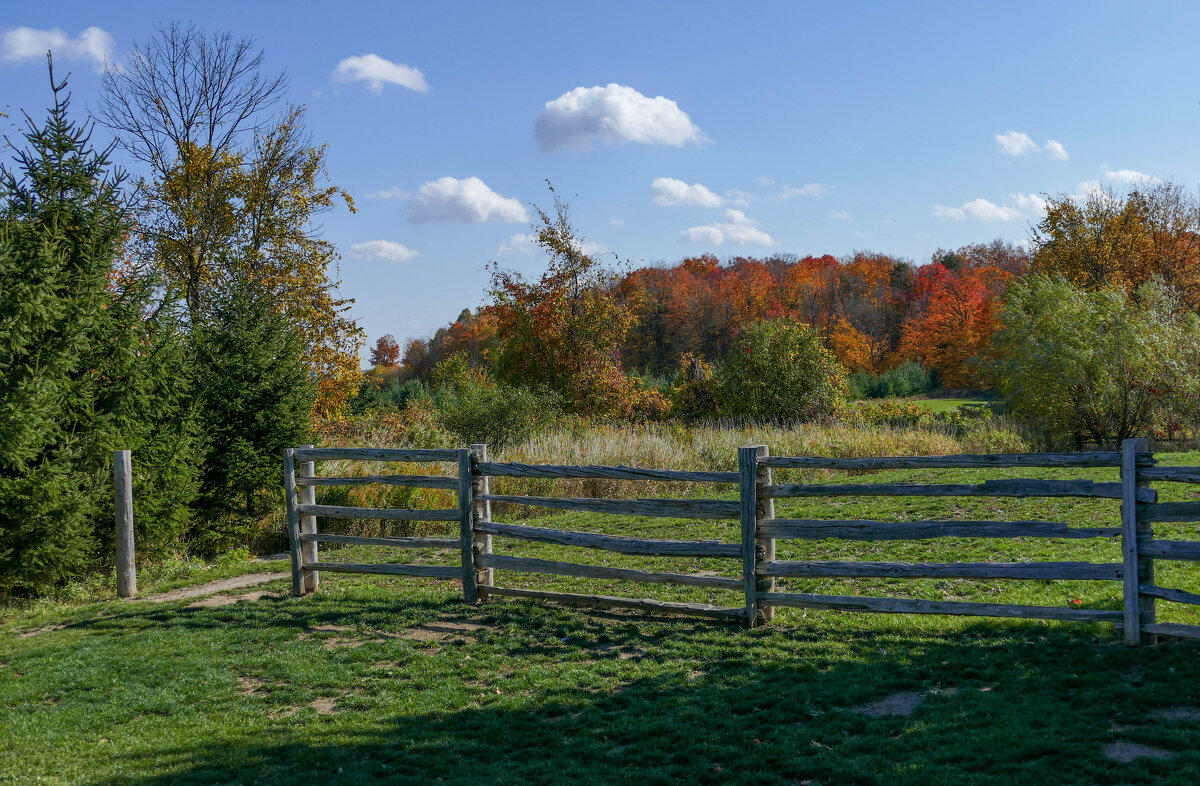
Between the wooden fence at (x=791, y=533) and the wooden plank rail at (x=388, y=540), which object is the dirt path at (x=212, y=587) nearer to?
the wooden fence at (x=791, y=533)

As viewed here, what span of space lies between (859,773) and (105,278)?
11.0 metres

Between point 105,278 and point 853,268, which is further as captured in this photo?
point 853,268

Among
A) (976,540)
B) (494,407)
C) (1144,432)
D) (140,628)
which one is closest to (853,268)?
(1144,432)

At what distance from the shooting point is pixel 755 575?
7203 mm

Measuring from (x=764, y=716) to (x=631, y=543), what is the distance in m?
2.86

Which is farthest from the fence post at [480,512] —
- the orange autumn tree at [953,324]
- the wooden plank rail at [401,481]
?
the orange autumn tree at [953,324]

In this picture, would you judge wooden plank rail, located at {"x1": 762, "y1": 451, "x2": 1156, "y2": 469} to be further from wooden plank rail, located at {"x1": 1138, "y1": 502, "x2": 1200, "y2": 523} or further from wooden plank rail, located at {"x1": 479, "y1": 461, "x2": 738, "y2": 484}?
wooden plank rail, located at {"x1": 479, "y1": 461, "x2": 738, "y2": 484}

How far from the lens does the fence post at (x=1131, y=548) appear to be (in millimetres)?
5898

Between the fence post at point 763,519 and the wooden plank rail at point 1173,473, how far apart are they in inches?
111

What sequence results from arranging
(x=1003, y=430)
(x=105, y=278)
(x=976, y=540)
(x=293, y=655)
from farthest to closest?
(x=1003, y=430) < (x=105, y=278) < (x=976, y=540) < (x=293, y=655)

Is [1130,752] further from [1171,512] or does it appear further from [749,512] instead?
[749,512]

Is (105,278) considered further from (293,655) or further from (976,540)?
(976,540)

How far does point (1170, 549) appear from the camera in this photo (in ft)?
19.3

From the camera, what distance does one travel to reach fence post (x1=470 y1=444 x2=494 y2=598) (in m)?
8.63
